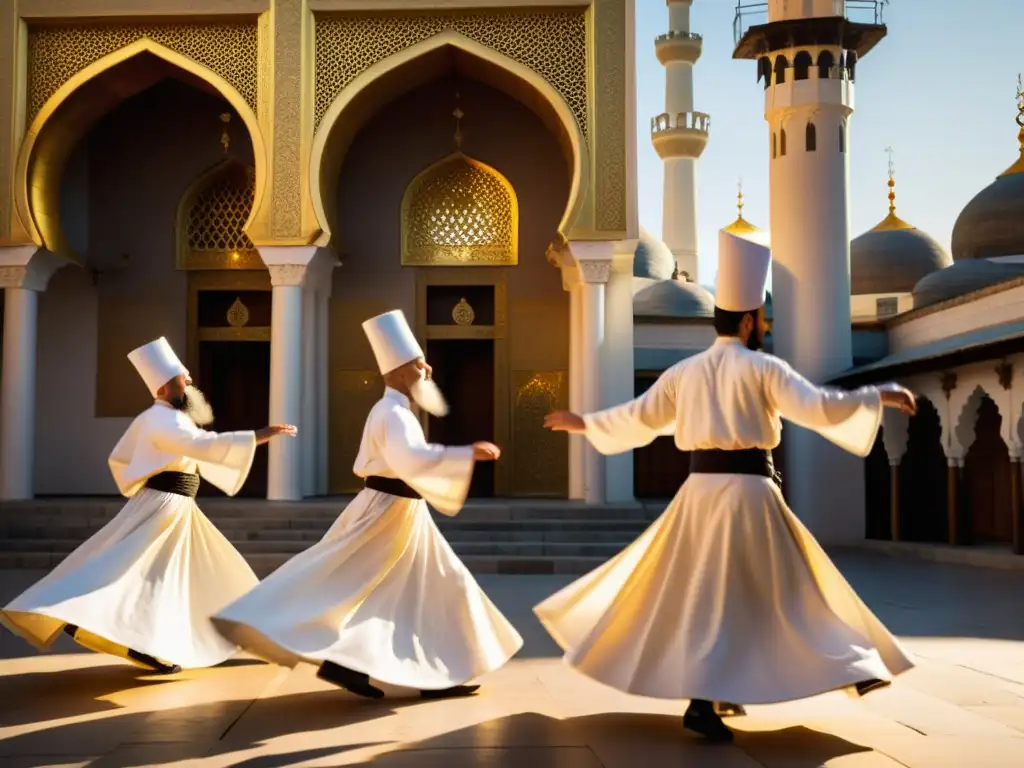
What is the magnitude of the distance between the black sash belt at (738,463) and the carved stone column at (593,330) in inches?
298

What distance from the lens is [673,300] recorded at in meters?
19.6

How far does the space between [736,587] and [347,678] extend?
147cm

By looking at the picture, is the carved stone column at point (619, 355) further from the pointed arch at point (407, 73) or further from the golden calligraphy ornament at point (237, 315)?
the golden calligraphy ornament at point (237, 315)

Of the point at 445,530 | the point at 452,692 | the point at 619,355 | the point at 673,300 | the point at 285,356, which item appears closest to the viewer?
the point at 452,692

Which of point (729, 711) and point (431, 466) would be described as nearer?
point (729, 711)

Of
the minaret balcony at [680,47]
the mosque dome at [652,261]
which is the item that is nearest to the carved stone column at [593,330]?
the mosque dome at [652,261]

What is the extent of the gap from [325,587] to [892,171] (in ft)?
72.4

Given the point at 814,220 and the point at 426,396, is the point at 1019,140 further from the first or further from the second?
the point at 426,396

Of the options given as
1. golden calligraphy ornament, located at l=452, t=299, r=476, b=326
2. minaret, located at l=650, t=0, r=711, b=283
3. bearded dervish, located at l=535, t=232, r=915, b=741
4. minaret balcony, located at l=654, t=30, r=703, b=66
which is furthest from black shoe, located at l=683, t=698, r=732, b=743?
minaret balcony, located at l=654, t=30, r=703, b=66

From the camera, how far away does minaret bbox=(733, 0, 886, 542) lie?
14.6m

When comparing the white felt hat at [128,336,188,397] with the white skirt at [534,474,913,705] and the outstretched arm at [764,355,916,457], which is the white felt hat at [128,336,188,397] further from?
the outstretched arm at [764,355,916,457]

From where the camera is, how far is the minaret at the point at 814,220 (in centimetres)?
1459

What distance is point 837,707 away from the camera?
4.32 meters

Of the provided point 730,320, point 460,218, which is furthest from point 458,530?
point 730,320
